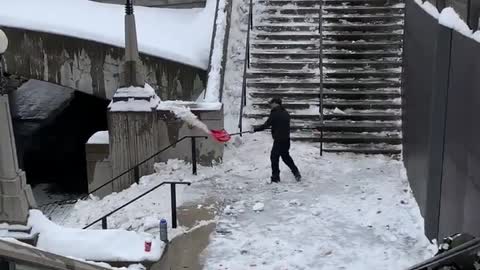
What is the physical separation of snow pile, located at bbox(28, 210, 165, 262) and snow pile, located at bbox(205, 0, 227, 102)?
6.27 meters

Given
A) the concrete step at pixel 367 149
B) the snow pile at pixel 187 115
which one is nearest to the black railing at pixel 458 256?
the snow pile at pixel 187 115

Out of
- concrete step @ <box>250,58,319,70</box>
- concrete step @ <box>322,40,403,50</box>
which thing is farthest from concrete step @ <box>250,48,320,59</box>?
concrete step @ <box>322,40,403,50</box>

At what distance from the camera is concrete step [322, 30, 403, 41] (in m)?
14.8

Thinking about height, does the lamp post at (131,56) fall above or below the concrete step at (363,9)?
below

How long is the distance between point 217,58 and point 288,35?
6.10ft

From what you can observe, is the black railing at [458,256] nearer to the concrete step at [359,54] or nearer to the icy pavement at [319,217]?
the icy pavement at [319,217]

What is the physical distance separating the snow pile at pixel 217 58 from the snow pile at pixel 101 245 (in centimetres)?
627

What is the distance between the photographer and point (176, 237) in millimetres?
9156

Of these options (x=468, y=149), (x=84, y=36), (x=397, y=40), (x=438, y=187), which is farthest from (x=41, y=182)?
(x=468, y=149)

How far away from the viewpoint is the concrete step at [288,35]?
1512 centimetres

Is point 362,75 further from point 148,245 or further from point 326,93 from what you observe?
point 148,245

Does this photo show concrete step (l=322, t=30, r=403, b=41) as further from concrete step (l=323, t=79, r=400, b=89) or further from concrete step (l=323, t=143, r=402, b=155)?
concrete step (l=323, t=143, r=402, b=155)

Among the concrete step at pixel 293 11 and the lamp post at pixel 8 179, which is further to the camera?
the concrete step at pixel 293 11

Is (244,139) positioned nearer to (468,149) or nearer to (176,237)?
(176,237)
